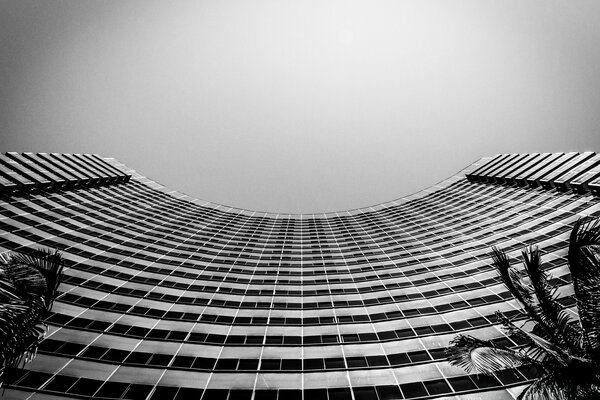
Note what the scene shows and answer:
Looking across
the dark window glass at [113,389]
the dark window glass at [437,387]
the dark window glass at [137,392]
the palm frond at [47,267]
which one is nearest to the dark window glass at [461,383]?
the dark window glass at [437,387]

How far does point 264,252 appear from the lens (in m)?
52.2

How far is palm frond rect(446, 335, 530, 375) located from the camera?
11.5 meters

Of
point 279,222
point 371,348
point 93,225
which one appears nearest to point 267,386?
point 371,348

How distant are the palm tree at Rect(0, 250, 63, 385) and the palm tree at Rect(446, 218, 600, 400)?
1457 centimetres

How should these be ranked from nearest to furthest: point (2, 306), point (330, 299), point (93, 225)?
point (2, 306) → point (330, 299) → point (93, 225)

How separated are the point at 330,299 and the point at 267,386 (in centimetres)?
1453

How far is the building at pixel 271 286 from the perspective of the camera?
22.8 meters

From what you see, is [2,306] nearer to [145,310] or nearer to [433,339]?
[145,310]

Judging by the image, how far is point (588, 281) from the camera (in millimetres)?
11117

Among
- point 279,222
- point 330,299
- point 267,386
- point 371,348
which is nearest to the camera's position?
point 267,386

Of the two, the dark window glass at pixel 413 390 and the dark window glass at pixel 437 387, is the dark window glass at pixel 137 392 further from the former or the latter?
the dark window glass at pixel 437 387

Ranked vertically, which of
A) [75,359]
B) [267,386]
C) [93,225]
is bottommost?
[267,386]

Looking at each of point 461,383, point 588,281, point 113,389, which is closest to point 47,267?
point 113,389

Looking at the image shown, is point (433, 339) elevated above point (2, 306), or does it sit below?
below
